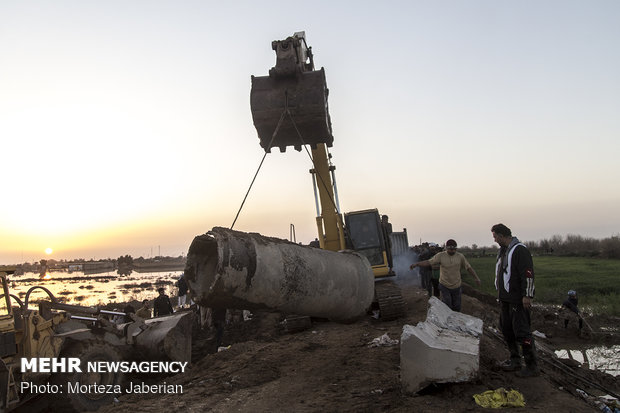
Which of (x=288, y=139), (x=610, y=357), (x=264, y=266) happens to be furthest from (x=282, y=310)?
(x=610, y=357)

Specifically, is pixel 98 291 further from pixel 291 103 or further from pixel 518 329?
pixel 518 329

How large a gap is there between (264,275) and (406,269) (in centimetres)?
2363

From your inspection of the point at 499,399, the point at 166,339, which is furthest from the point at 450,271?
the point at 166,339

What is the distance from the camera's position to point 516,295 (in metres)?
6.31

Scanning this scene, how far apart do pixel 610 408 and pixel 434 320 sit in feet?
7.52

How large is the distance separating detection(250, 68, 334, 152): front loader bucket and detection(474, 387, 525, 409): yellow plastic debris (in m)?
4.61

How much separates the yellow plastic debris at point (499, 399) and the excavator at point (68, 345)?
6.02m

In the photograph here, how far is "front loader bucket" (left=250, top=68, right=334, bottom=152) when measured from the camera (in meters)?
7.88

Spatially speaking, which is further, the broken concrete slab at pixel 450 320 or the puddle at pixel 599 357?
the puddle at pixel 599 357

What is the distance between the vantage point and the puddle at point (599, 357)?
947 centimetres

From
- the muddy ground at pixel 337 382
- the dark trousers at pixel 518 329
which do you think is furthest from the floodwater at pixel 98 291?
the dark trousers at pixel 518 329

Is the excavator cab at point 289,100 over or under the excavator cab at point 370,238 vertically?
over

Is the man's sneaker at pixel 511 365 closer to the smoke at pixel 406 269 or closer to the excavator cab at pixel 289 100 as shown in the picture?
the excavator cab at pixel 289 100

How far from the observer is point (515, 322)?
6328 millimetres
